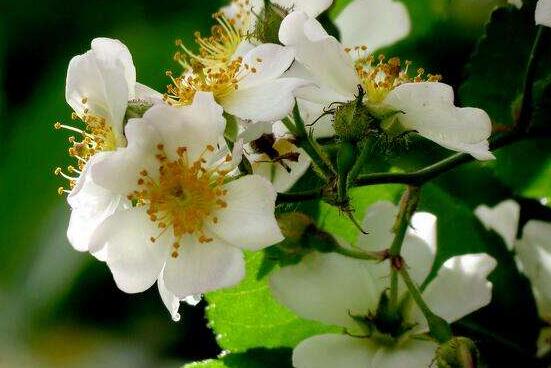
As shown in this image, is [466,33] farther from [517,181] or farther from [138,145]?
[138,145]

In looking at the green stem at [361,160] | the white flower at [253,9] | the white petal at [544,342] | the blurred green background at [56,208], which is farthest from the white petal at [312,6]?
the blurred green background at [56,208]

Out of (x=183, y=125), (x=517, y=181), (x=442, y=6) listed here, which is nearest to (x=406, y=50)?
(x=442, y=6)

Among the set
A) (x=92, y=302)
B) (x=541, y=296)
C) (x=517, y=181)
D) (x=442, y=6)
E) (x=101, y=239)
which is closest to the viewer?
(x=101, y=239)

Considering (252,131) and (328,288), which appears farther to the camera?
(328,288)

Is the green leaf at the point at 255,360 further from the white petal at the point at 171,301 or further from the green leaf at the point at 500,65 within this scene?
the green leaf at the point at 500,65

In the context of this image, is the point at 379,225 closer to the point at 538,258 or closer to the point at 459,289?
the point at 459,289

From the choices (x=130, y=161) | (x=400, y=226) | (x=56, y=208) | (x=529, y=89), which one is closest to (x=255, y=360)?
(x=400, y=226)

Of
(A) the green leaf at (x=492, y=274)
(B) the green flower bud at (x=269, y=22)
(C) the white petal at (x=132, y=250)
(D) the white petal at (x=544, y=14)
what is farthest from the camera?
(A) the green leaf at (x=492, y=274)
